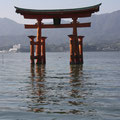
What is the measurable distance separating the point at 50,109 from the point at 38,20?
63.9ft

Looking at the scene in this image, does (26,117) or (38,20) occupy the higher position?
(38,20)

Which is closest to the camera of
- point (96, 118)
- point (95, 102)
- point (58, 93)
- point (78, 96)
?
point (96, 118)

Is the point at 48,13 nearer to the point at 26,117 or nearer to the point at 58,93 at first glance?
the point at 58,93

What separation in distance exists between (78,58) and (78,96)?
53.8ft

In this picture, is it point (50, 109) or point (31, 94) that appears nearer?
point (50, 109)

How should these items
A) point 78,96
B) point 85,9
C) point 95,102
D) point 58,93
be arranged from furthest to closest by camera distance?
point 85,9 < point 58,93 < point 78,96 < point 95,102

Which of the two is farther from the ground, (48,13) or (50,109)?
(48,13)

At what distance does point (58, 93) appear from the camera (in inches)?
392

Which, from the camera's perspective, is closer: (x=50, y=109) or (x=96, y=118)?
(x=96, y=118)

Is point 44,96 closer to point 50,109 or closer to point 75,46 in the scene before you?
point 50,109

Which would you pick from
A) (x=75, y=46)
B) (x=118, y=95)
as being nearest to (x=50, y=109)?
(x=118, y=95)

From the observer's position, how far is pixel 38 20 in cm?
2620

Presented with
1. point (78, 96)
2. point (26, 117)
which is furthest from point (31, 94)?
point (26, 117)

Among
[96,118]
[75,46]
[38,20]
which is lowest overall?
[96,118]
